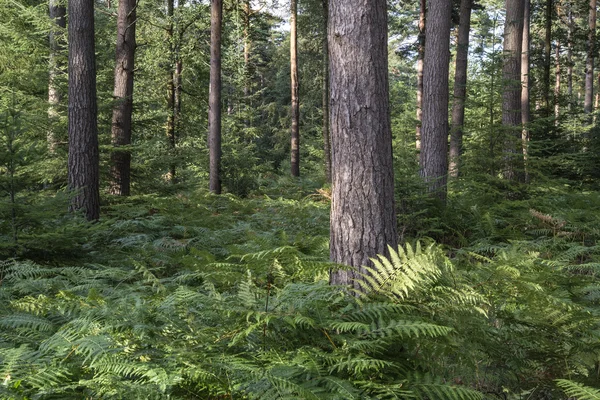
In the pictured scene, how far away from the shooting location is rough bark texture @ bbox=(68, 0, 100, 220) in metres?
7.71

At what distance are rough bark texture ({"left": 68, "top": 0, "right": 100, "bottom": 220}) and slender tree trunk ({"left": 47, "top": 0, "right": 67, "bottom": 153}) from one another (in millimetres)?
2352

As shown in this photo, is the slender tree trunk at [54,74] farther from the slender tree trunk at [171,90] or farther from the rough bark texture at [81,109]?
the slender tree trunk at [171,90]

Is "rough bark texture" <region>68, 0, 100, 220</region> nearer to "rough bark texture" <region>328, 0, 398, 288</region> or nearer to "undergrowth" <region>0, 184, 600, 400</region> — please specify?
"undergrowth" <region>0, 184, 600, 400</region>

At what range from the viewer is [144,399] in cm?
198

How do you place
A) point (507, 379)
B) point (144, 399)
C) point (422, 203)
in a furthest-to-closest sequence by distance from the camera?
1. point (422, 203)
2. point (507, 379)
3. point (144, 399)

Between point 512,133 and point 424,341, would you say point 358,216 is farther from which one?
point 512,133

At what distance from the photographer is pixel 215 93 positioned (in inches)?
571

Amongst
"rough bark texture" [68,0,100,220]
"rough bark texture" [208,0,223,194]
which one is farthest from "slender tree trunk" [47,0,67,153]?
"rough bark texture" [208,0,223,194]

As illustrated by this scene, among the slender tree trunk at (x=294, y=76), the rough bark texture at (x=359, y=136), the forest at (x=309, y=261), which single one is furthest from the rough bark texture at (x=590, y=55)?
the rough bark texture at (x=359, y=136)

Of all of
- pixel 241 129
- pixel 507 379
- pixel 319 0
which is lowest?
pixel 507 379

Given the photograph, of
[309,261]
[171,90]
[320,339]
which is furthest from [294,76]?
[320,339]

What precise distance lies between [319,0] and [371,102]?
17591mm

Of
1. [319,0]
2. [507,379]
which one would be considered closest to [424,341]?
[507,379]

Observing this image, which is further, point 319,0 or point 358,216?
point 319,0
